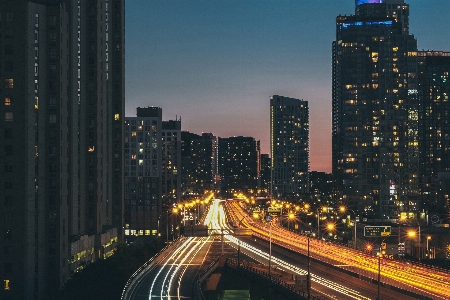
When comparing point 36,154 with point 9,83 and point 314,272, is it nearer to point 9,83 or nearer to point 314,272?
point 9,83

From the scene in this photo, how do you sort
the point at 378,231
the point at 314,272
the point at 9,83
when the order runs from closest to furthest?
the point at 378,231 → the point at 314,272 → the point at 9,83

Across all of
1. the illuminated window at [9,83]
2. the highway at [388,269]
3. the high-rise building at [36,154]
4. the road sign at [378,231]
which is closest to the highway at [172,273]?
the high-rise building at [36,154]

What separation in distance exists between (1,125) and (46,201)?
13.8 m

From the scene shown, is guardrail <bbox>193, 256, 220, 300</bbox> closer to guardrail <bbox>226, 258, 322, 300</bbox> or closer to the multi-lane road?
the multi-lane road

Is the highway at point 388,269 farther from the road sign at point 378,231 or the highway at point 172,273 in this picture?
the highway at point 172,273

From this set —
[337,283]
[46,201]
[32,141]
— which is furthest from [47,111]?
[337,283]

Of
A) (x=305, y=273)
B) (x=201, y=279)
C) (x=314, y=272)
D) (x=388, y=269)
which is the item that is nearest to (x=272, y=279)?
(x=201, y=279)

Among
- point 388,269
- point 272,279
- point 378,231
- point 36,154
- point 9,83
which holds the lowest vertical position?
point 272,279

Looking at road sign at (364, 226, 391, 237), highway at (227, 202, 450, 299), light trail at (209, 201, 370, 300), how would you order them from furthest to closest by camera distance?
1. road sign at (364, 226, 391, 237)
2. light trail at (209, 201, 370, 300)
3. highway at (227, 202, 450, 299)

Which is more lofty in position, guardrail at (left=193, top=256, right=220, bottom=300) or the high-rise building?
the high-rise building

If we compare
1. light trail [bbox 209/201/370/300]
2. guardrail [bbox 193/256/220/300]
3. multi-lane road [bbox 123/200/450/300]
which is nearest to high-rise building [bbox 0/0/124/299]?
multi-lane road [bbox 123/200/450/300]

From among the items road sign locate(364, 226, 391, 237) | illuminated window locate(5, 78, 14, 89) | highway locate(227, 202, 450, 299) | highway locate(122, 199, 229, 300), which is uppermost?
illuminated window locate(5, 78, 14, 89)

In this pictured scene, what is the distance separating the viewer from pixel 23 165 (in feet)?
407

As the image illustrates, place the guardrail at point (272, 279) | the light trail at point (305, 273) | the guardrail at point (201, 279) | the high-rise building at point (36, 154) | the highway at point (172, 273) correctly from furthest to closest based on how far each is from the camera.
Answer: the high-rise building at point (36, 154)
the highway at point (172, 273)
the light trail at point (305, 273)
the guardrail at point (272, 279)
the guardrail at point (201, 279)
